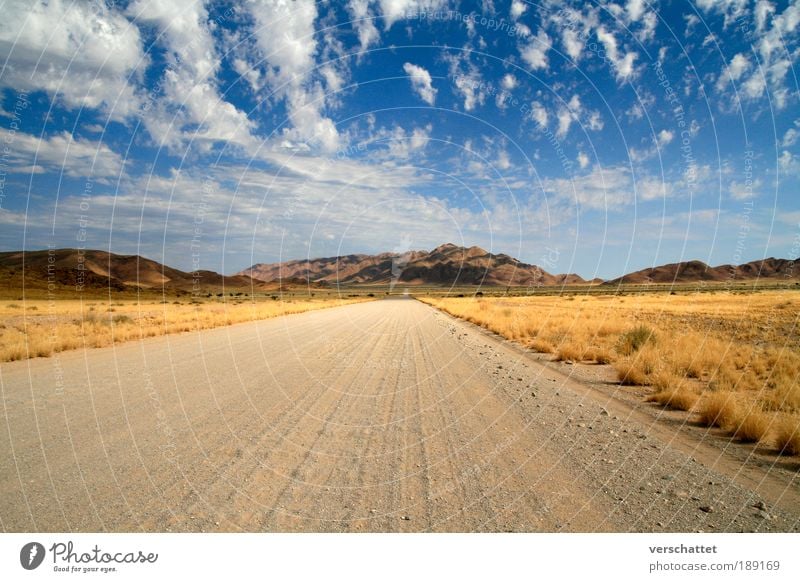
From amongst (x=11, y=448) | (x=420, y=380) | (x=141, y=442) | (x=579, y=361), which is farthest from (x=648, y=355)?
(x=11, y=448)

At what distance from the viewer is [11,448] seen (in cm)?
556

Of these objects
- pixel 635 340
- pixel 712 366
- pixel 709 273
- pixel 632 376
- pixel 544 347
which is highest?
pixel 709 273

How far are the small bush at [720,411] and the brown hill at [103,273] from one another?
324 ft

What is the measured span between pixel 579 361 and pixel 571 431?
805 cm

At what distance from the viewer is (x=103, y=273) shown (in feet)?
483

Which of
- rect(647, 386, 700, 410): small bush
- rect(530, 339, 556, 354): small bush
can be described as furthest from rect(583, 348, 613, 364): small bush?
rect(647, 386, 700, 410): small bush

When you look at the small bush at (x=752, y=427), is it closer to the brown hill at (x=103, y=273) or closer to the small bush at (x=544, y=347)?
the small bush at (x=544, y=347)

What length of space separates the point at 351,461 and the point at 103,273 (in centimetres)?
17050

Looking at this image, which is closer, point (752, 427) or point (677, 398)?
point (752, 427)

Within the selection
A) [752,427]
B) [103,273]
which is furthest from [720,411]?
[103,273]

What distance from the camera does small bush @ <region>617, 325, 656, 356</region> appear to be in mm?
14594

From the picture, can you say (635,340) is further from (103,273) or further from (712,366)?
(103,273)

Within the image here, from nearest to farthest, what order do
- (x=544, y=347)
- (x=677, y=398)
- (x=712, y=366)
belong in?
(x=677, y=398)
(x=712, y=366)
(x=544, y=347)

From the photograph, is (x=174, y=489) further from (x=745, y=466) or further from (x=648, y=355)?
(x=648, y=355)
